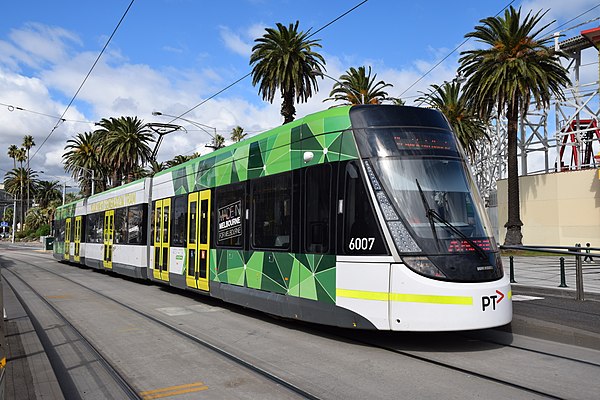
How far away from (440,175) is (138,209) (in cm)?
1229

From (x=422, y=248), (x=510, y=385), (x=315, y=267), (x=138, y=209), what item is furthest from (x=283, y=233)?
(x=138, y=209)

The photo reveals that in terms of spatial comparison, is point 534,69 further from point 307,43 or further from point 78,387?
point 78,387

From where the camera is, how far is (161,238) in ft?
48.9

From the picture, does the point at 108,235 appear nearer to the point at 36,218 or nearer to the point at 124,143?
the point at 124,143

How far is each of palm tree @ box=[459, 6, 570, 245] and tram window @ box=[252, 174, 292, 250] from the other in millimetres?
25629

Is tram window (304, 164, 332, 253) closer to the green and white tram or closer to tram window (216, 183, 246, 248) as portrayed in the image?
the green and white tram

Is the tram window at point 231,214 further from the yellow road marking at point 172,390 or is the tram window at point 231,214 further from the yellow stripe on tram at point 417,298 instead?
the yellow road marking at point 172,390

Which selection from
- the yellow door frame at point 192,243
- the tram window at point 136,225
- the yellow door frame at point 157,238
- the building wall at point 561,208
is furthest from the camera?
the building wall at point 561,208

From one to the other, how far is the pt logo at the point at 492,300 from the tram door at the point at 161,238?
9559 millimetres

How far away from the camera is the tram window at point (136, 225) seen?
1684 cm

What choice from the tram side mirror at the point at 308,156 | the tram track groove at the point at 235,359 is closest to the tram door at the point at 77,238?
the tram track groove at the point at 235,359

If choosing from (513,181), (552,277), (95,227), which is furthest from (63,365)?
(513,181)

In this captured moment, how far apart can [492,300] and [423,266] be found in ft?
3.51

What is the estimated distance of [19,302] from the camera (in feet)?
43.2
